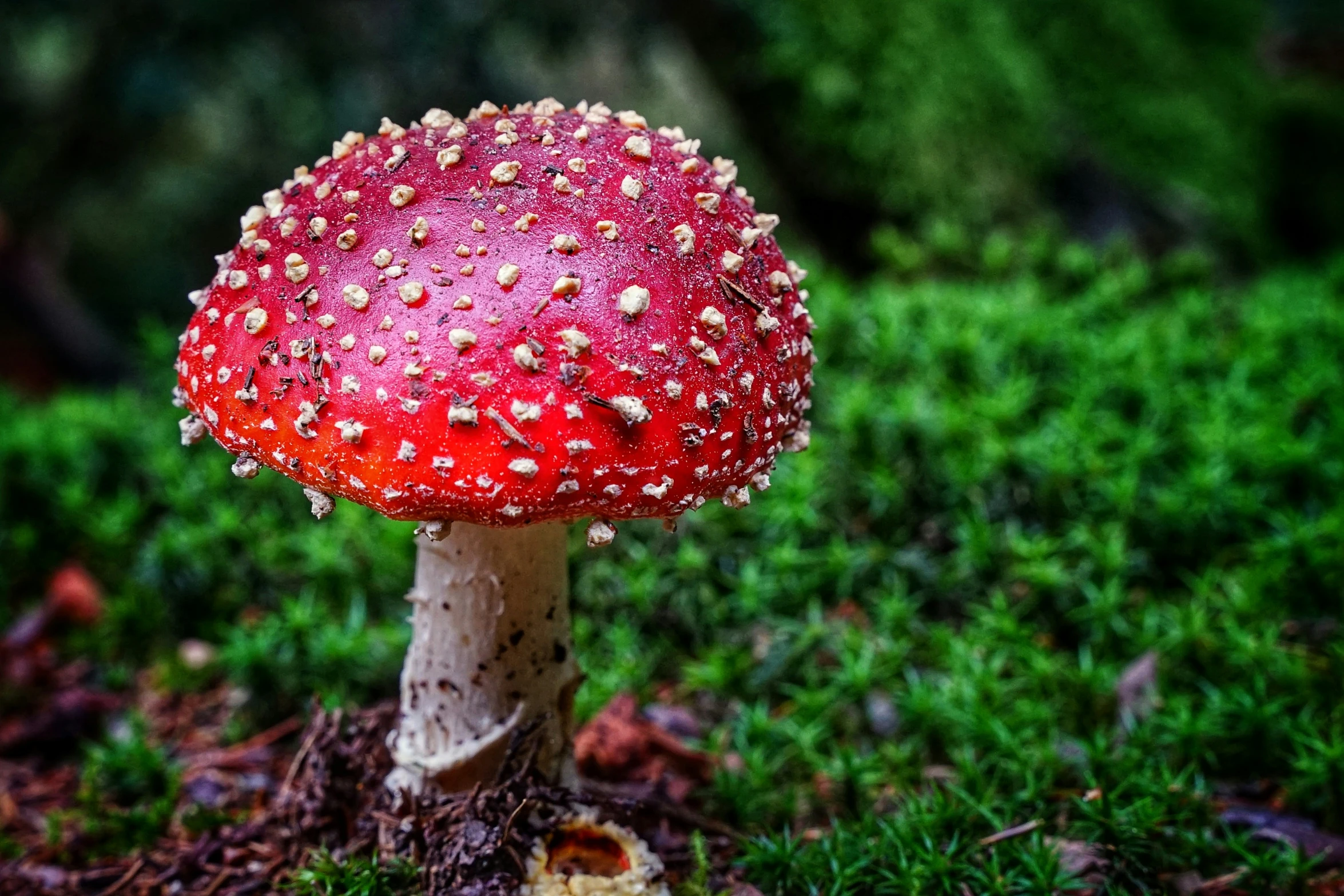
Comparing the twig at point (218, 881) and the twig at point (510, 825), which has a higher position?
the twig at point (510, 825)

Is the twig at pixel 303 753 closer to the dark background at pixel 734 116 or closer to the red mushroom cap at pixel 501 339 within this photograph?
the red mushroom cap at pixel 501 339

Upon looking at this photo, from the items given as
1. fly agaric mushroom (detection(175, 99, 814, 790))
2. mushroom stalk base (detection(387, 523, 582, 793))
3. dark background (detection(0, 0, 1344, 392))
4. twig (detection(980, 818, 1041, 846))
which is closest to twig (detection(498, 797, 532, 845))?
mushroom stalk base (detection(387, 523, 582, 793))

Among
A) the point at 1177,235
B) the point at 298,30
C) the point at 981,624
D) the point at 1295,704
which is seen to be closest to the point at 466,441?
the point at 981,624

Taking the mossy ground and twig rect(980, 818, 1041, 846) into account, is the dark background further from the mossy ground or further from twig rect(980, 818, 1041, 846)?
twig rect(980, 818, 1041, 846)

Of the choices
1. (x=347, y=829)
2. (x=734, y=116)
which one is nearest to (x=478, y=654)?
(x=347, y=829)

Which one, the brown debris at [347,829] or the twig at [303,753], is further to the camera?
the twig at [303,753]

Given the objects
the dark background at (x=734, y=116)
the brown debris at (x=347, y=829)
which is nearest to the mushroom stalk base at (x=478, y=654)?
the brown debris at (x=347, y=829)

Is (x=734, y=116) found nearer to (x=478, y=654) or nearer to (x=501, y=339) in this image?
(x=478, y=654)

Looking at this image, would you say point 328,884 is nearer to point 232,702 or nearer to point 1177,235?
point 232,702
